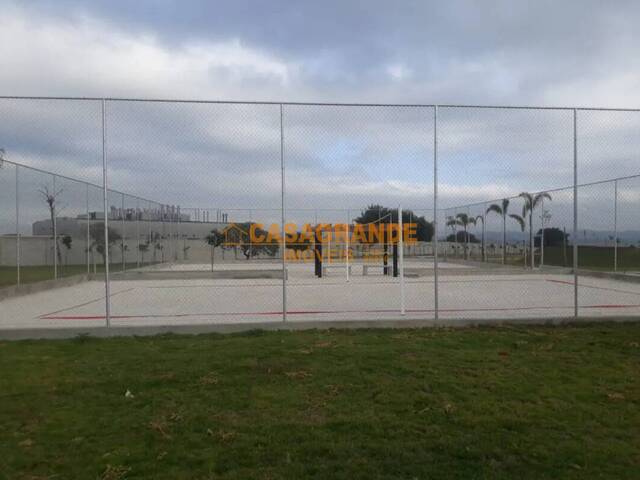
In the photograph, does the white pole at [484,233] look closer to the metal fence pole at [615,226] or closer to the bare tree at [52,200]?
the metal fence pole at [615,226]

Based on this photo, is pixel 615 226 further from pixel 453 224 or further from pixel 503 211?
pixel 453 224

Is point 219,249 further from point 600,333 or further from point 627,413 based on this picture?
point 627,413

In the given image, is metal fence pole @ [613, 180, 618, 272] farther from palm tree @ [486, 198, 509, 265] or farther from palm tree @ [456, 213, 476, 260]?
palm tree @ [456, 213, 476, 260]

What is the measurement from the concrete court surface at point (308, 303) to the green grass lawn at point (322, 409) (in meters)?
1.91

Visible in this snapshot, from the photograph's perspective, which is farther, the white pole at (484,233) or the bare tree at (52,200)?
Answer: the white pole at (484,233)

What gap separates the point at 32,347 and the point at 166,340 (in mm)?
1642

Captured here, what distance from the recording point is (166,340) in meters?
6.92

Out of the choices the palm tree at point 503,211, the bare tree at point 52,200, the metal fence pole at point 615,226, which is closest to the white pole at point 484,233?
the palm tree at point 503,211

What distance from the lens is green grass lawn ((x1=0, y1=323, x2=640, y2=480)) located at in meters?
3.31

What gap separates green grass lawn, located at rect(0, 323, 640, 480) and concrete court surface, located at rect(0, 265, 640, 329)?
6.26 ft

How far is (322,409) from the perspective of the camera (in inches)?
168

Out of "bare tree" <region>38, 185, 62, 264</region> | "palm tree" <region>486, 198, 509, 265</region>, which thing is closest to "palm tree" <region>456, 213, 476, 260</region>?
"palm tree" <region>486, 198, 509, 265</region>

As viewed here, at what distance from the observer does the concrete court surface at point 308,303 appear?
28.6 ft

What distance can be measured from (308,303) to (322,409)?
6580 mm
